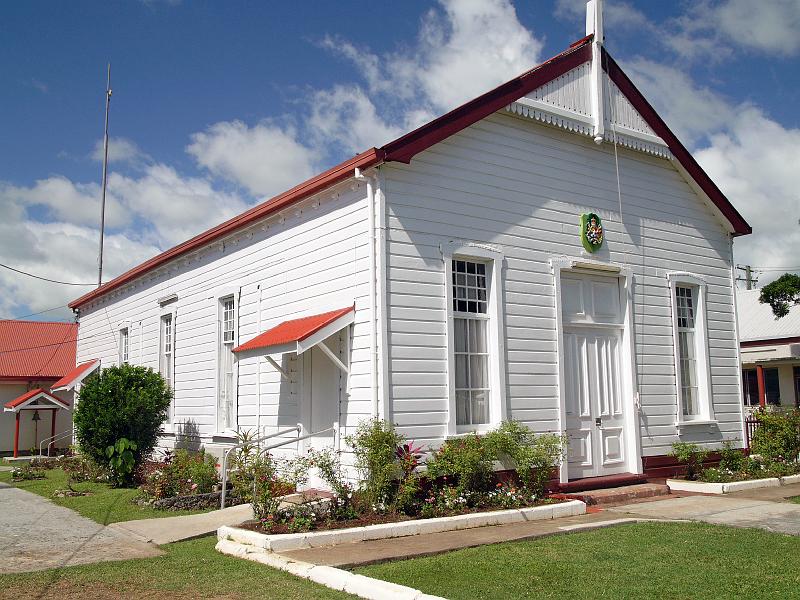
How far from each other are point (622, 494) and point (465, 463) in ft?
10.3

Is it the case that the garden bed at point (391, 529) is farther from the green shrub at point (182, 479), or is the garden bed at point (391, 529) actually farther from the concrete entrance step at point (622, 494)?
the green shrub at point (182, 479)

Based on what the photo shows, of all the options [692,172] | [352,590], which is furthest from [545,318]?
[352,590]

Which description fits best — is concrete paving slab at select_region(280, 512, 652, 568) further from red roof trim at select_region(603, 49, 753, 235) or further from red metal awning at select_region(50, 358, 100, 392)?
red metal awning at select_region(50, 358, 100, 392)

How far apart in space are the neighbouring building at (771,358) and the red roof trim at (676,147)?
13217 millimetres

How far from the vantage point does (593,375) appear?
12.9 m

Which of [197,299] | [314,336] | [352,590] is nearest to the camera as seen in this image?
[352,590]

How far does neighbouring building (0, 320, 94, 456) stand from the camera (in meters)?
25.3

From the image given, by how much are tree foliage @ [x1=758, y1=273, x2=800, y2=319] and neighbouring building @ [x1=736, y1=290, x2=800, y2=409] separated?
465 cm

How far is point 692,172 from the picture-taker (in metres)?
14.7

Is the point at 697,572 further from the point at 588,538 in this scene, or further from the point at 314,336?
the point at 314,336

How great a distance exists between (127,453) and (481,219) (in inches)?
313

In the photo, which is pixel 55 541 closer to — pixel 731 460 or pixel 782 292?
pixel 731 460

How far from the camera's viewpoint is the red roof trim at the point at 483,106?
10.6 meters

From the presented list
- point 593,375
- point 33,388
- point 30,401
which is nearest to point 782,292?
point 593,375
